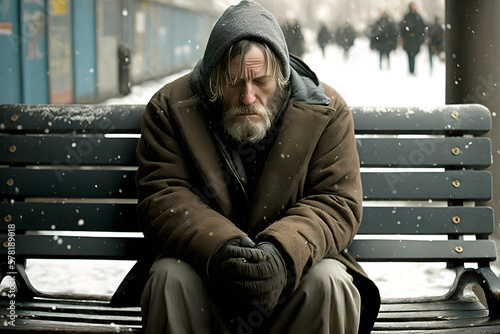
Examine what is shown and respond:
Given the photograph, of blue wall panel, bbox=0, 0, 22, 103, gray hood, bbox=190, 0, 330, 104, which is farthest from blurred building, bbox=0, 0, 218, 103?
gray hood, bbox=190, 0, 330, 104

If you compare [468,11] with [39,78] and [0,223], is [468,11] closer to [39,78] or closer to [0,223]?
[0,223]

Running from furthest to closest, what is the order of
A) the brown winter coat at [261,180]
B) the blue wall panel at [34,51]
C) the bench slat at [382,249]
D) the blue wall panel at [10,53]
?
the blue wall panel at [34,51] → the blue wall panel at [10,53] → the bench slat at [382,249] → the brown winter coat at [261,180]

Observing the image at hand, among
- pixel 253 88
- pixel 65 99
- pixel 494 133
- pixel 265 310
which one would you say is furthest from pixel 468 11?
pixel 65 99

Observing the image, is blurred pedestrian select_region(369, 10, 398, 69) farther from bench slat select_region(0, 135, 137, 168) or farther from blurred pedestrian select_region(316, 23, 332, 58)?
bench slat select_region(0, 135, 137, 168)

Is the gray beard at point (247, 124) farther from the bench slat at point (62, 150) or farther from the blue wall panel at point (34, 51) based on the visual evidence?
the blue wall panel at point (34, 51)

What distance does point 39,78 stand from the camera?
1113 centimetres

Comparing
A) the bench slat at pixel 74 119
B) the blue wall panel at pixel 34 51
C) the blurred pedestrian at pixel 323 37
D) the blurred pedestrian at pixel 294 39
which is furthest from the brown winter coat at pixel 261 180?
the blurred pedestrian at pixel 323 37

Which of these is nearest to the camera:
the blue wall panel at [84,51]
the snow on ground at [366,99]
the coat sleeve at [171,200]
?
the coat sleeve at [171,200]

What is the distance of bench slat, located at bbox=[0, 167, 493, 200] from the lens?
361 cm

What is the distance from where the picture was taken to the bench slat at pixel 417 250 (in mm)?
3566

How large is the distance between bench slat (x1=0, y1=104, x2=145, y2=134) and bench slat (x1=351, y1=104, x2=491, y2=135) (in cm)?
110

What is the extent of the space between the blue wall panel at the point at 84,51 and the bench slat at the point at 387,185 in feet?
32.9

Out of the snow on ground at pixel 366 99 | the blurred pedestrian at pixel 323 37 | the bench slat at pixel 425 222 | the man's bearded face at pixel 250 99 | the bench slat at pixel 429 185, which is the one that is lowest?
the snow on ground at pixel 366 99

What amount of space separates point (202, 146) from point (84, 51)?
11392mm
